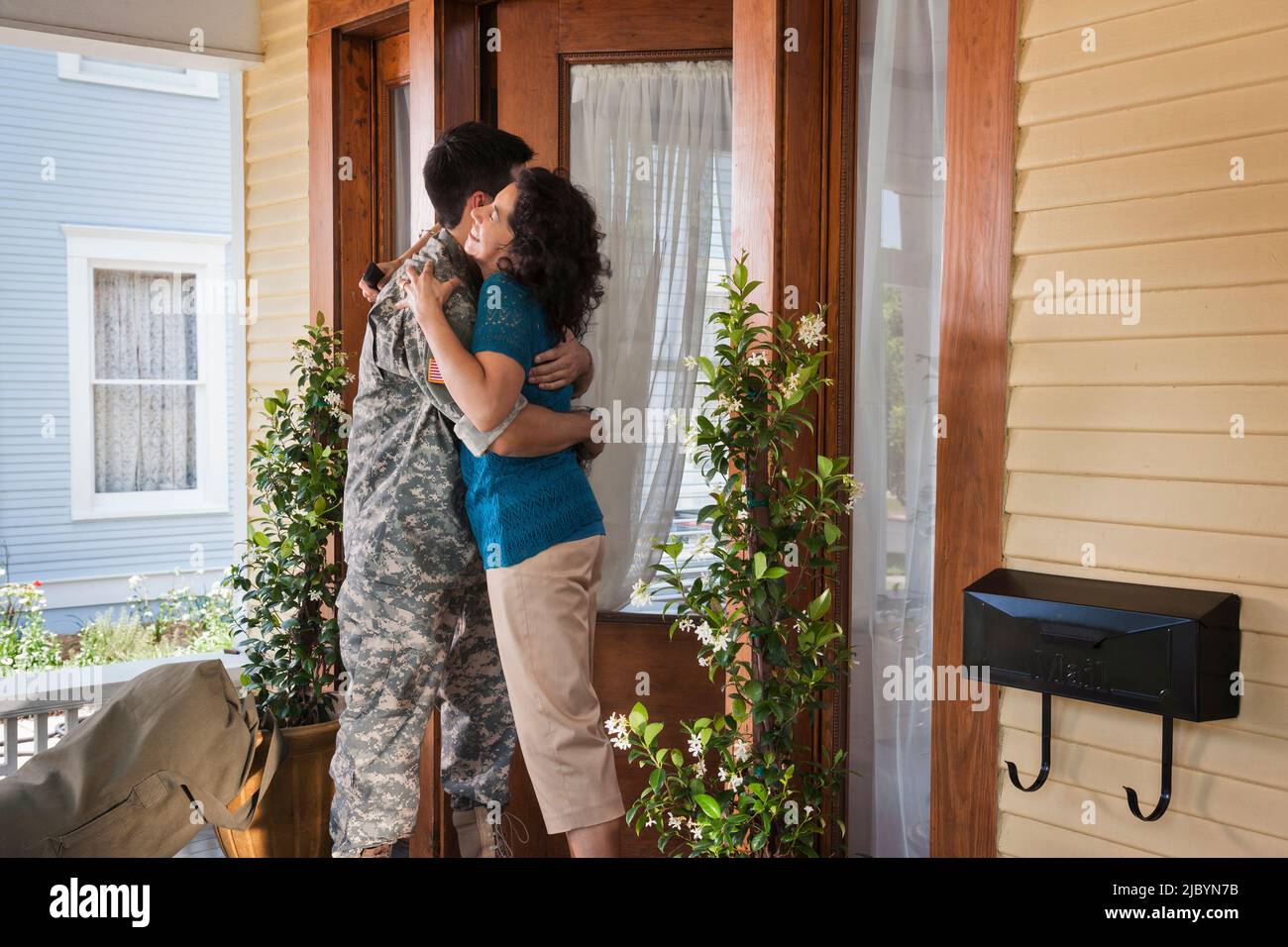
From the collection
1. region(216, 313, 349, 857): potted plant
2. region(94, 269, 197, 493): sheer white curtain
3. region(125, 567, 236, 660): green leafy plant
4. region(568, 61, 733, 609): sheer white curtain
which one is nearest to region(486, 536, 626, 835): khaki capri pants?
region(568, 61, 733, 609): sheer white curtain

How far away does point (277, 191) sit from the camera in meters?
4.33

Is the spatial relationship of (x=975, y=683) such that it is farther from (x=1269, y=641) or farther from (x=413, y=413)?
(x=413, y=413)

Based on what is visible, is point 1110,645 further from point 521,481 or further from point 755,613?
point 521,481

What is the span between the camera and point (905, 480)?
2455 mm

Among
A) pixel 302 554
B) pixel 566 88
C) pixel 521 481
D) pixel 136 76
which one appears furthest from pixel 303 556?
pixel 136 76

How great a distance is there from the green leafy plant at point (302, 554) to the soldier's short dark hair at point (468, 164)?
1008 millimetres

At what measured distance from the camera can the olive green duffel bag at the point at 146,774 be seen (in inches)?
95.0

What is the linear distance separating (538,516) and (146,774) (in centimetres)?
113

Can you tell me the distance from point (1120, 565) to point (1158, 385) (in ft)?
1.06

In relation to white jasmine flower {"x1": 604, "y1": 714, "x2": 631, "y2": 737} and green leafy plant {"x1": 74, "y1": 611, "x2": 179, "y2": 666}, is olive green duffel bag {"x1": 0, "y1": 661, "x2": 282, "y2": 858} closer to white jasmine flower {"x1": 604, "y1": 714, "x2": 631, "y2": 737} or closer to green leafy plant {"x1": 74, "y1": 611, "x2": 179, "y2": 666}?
white jasmine flower {"x1": 604, "y1": 714, "x2": 631, "y2": 737}

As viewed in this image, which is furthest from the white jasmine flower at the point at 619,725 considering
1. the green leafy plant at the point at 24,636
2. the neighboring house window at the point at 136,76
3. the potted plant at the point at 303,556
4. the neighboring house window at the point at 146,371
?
the neighboring house window at the point at 136,76

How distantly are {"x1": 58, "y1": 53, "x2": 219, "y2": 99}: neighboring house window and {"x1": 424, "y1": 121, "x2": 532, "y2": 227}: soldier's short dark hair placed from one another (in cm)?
565

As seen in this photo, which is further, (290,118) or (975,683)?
(290,118)
